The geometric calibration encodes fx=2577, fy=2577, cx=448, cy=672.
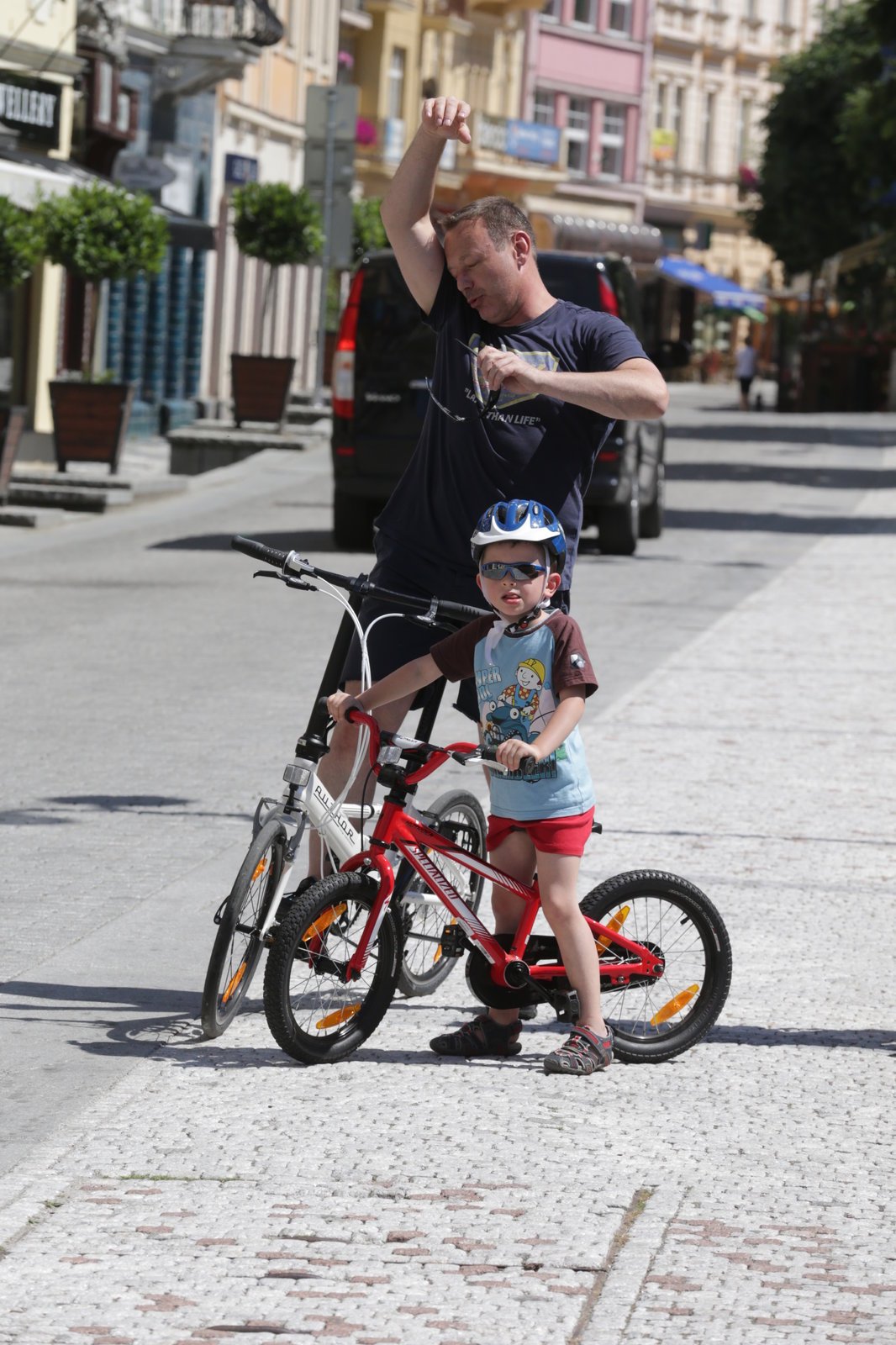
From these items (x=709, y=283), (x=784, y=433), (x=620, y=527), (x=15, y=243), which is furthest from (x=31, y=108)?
(x=709, y=283)

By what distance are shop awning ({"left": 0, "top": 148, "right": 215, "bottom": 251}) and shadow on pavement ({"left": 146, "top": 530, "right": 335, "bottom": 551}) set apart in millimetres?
4366

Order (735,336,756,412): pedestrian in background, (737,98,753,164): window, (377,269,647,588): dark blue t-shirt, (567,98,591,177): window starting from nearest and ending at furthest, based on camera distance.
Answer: (377,269,647,588): dark blue t-shirt
(735,336,756,412): pedestrian in background
(567,98,591,177): window
(737,98,753,164): window

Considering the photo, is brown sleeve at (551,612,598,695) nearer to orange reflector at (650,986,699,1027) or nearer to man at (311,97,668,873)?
man at (311,97,668,873)

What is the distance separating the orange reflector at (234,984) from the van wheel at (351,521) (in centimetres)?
1250

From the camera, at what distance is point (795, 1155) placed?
467 centimetres

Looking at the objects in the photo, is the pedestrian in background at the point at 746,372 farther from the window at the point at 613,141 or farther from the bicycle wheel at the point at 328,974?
the bicycle wheel at the point at 328,974

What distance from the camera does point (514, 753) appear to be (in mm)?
5023

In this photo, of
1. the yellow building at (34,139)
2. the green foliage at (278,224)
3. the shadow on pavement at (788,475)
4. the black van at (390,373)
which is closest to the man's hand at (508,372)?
the black van at (390,373)

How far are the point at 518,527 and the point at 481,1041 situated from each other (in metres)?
1.08

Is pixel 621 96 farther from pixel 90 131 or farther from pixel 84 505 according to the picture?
pixel 84 505

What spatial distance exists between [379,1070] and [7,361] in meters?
24.5

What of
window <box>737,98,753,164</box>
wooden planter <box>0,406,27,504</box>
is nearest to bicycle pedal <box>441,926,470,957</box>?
wooden planter <box>0,406,27,504</box>

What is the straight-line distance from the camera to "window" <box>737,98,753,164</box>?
88312 millimetres

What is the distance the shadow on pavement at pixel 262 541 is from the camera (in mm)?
18250
